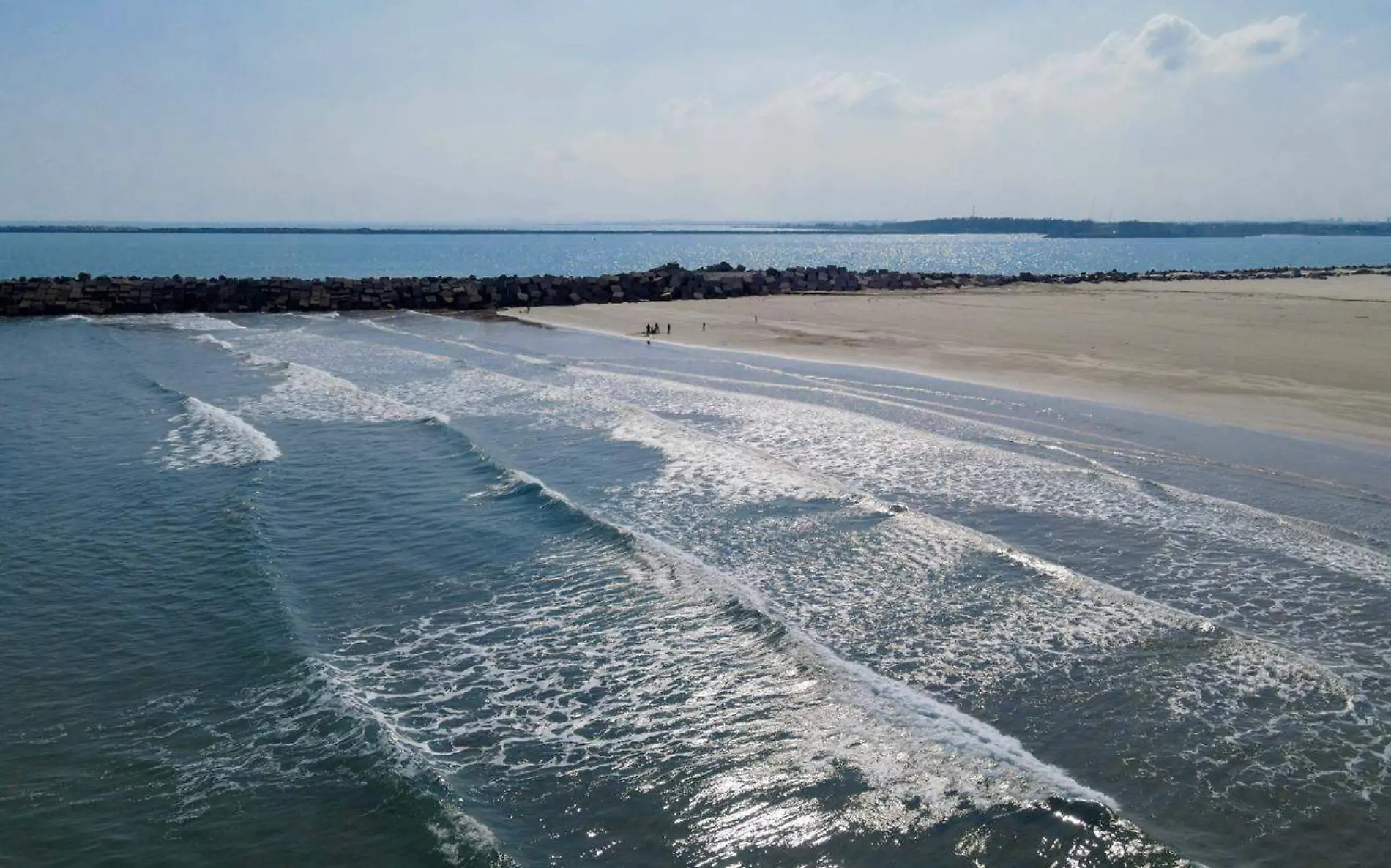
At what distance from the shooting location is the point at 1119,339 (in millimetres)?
30031

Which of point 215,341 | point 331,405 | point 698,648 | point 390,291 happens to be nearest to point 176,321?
point 215,341

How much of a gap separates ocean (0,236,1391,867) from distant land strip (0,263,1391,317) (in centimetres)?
3151

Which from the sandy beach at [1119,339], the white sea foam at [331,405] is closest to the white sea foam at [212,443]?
the white sea foam at [331,405]

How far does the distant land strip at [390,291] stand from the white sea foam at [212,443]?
28.3 meters

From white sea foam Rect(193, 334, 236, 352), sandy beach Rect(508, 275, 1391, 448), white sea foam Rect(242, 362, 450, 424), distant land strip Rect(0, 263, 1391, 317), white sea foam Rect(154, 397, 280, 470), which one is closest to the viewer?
white sea foam Rect(154, 397, 280, 470)

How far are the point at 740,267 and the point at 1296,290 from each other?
104 ft

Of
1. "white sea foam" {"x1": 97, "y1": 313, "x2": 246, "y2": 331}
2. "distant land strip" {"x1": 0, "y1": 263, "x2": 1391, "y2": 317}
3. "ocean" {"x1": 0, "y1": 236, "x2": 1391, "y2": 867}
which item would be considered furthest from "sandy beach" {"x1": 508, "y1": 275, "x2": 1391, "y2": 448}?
"white sea foam" {"x1": 97, "y1": 313, "x2": 246, "y2": 331}

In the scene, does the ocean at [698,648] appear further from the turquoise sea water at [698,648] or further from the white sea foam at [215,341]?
the white sea foam at [215,341]

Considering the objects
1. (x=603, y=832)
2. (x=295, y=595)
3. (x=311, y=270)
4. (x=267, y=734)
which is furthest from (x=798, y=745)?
(x=311, y=270)

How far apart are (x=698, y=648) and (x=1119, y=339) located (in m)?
25.0

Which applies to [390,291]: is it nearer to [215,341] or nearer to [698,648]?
[215,341]

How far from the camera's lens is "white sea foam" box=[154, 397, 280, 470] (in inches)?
629

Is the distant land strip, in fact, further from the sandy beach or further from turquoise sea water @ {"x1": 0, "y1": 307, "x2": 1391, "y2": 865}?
turquoise sea water @ {"x1": 0, "y1": 307, "x2": 1391, "y2": 865}

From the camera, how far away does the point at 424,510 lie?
43.6 feet
